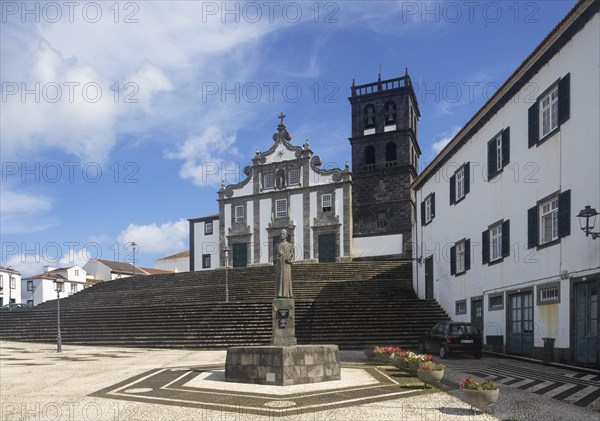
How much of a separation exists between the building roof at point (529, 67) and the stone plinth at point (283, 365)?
38.2ft

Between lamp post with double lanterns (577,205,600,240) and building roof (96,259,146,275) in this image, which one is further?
building roof (96,259,146,275)

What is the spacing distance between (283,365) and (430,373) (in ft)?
10.9

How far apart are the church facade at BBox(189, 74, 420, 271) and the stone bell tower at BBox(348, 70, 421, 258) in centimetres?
9

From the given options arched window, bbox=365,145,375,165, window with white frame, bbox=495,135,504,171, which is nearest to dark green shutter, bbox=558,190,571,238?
window with white frame, bbox=495,135,504,171

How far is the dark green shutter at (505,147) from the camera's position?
19547 millimetres

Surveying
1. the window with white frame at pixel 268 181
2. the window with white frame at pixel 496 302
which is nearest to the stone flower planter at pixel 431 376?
the window with white frame at pixel 496 302

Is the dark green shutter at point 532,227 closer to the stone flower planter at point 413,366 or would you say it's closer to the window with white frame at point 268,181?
the stone flower planter at point 413,366

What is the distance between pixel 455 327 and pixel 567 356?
397cm

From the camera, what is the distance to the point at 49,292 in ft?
231

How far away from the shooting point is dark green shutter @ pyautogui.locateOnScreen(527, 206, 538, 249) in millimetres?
17312

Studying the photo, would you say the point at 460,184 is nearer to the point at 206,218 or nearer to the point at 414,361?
the point at 414,361

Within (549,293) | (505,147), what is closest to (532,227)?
(549,293)

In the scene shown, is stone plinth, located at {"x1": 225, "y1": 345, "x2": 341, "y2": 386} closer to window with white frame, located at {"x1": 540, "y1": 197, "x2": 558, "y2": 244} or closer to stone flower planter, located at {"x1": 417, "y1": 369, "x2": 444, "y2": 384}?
stone flower planter, located at {"x1": 417, "y1": 369, "x2": 444, "y2": 384}

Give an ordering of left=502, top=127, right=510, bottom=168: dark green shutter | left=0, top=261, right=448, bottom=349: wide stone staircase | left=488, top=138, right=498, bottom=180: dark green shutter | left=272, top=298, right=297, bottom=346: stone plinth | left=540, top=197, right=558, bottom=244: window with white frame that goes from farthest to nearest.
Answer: left=0, top=261, right=448, bottom=349: wide stone staircase → left=488, top=138, right=498, bottom=180: dark green shutter → left=502, top=127, right=510, bottom=168: dark green shutter → left=540, top=197, right=558, bottom=244: window with white frame → left=272, top=298, right=297, bottom=346: stone plinth
